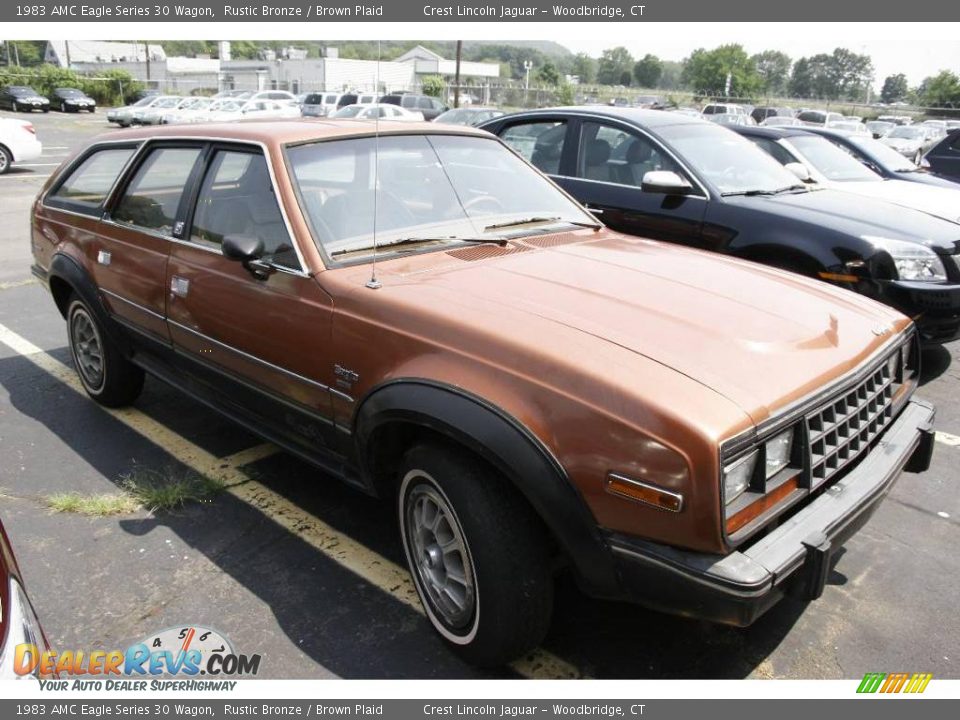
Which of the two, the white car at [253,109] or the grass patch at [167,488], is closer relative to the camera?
the grass patch at [167,488]

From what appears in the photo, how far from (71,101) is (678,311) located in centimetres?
4959

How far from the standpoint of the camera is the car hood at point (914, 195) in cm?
702

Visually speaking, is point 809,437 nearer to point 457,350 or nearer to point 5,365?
point 457,350

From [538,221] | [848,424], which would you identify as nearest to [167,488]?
[538,221]

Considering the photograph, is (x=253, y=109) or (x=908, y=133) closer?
(x=908, y=133)

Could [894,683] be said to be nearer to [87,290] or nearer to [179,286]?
[179,286]

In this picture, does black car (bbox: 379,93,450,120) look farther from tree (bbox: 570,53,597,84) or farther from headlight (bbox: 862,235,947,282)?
tree (bbox: 570,53,597,84)

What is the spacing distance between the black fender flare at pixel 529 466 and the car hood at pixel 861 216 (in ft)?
11.9

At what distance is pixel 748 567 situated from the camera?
202 cm

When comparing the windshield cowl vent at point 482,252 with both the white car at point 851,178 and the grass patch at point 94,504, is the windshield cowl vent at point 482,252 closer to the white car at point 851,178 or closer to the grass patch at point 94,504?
the grass patch at point 94,504

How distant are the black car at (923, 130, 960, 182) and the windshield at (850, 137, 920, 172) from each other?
3787 mm

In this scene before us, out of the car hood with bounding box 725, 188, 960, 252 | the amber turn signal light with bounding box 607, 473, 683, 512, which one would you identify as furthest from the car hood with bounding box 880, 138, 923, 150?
the amber turn signal light with bounding box 607, 473, 683, 512

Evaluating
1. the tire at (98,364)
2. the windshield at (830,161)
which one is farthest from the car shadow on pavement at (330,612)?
the windshield at (830,161)

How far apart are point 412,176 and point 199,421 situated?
2.24 meters
